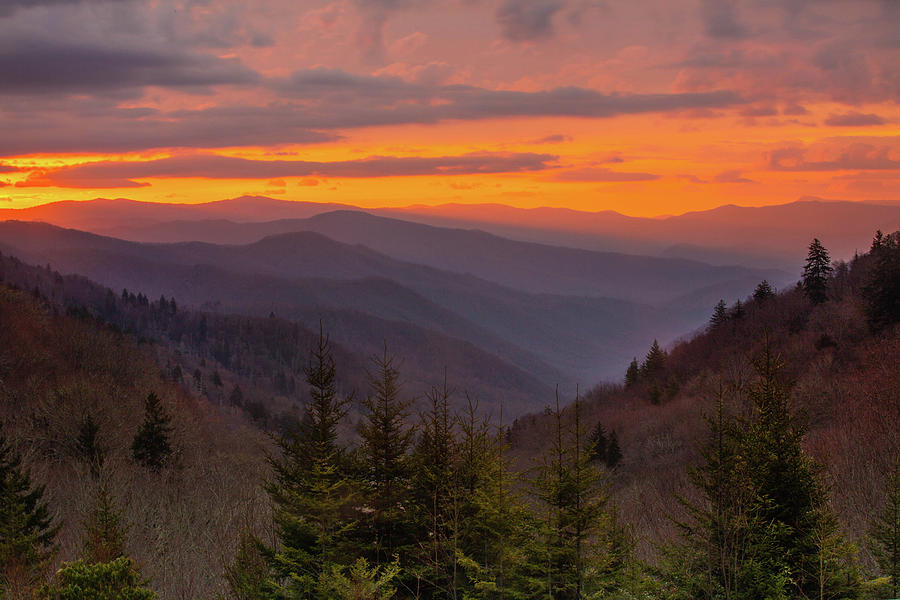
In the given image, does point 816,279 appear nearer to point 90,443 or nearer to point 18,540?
point 90,443

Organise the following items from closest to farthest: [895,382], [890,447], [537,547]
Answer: [537,547], [890,447], [895,382]

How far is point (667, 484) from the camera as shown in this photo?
2376 inches

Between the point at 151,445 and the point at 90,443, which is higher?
the point at 90,443

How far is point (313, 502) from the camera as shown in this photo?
1599 cm

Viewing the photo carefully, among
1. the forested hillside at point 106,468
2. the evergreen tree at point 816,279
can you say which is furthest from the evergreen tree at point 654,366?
the forested hillside at point 106,468

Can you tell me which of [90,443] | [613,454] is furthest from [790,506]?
[613,454]

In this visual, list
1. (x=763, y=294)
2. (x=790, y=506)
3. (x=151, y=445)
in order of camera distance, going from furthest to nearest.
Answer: (x=763, y=294) < (x=151, y=445) < (x=790, y=506)

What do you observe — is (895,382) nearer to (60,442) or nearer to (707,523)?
(707,523)

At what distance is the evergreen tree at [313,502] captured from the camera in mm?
16312

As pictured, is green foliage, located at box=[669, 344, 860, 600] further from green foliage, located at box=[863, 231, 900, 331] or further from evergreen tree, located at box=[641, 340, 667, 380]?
evergreen tree, located at box=[641, 340, 667, 380]

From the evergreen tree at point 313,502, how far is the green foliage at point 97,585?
3195 millimetres

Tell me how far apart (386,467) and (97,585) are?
6877 mm

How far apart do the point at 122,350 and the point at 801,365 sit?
84979 millimetres

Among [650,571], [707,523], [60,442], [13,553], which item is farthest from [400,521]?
[60,442]
